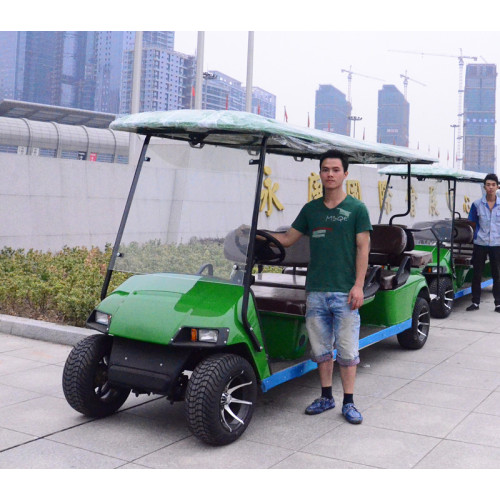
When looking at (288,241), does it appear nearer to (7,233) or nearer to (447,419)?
(447,419)

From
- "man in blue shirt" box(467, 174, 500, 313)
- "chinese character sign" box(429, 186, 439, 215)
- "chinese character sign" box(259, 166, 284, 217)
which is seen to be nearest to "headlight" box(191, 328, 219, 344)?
"man in blue shirt" box(467, 174, 500, 313)

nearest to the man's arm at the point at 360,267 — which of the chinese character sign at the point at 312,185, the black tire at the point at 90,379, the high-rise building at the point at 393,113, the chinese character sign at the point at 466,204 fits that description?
the black tire at the point at 90,379

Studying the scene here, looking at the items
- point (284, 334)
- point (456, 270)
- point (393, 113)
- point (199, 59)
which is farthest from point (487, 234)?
point (393, 113)

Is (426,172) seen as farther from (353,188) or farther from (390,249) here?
(353,188)

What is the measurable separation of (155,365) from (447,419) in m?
1.95

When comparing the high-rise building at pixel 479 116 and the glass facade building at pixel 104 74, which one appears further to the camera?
the high-rise building at pixel 479 116

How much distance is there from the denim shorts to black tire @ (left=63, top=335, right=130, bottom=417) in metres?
1.24

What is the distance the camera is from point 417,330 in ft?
21.5

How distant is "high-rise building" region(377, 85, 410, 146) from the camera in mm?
45787

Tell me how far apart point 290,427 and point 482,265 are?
5337mm

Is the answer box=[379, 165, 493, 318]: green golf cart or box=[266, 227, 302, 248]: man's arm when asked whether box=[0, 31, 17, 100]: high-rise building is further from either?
box=[266, 227, 302, 248]: man's arm

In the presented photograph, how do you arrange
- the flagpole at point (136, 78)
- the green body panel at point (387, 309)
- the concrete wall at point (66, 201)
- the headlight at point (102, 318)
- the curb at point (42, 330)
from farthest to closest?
the flagpole at point (136, 78)
the concrete wall at point (66, 201)
the curb at point (42, 330)
the green body panel at point (387, 309)
the headlight at point (102, 318)

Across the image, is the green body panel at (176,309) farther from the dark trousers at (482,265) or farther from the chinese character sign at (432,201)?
the chinese character sign at (432,201)

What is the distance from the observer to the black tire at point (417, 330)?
256 inches
